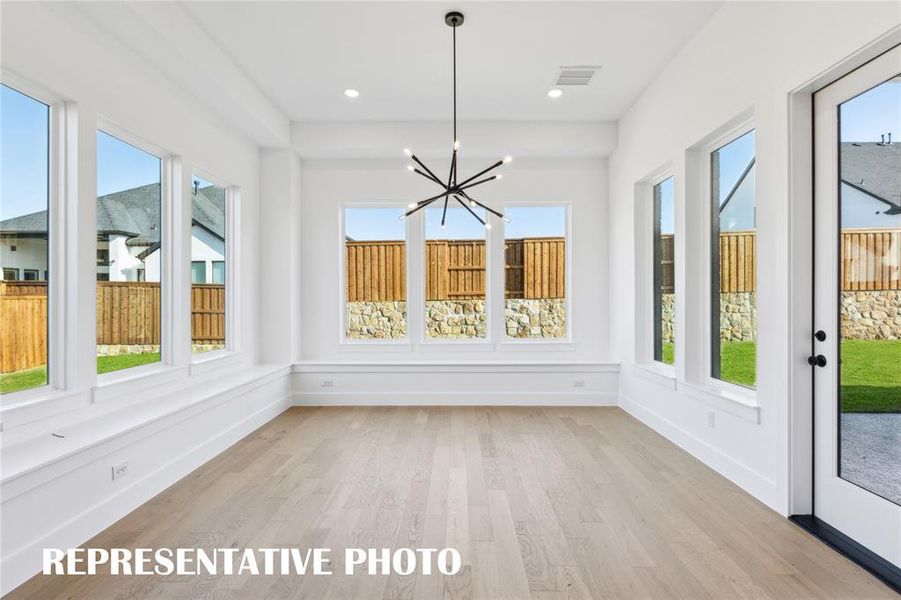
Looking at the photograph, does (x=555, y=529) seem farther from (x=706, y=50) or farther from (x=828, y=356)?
(x=706, y=50)

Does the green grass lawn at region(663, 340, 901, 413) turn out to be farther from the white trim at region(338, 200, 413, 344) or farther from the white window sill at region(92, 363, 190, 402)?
the white window sill at region(92, 363, 190, 402)

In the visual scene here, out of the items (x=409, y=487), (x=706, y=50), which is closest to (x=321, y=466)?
(x=409, y=487)

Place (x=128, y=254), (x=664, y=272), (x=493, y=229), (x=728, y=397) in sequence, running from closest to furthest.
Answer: (x=728, y=397)
(x=128, y=254)
(x=664, y=272)
(x=493, y=229)

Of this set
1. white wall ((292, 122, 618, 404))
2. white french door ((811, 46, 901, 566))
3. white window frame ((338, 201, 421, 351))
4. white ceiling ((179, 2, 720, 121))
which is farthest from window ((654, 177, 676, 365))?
white window frame ((338, 201, 421, 351))

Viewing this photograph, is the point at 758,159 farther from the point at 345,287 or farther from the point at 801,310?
the point at 345,287

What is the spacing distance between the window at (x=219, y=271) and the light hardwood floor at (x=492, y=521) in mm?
1545

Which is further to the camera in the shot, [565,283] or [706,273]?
[565,283]

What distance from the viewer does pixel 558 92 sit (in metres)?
4.34

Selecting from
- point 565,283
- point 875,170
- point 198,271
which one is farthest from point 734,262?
point 198,271

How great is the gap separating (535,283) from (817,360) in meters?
3.30

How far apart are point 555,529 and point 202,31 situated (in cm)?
397

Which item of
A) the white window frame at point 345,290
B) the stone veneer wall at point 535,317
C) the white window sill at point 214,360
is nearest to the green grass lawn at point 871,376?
the stone veneer wall at point 535,317

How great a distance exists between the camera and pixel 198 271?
13.7 feet

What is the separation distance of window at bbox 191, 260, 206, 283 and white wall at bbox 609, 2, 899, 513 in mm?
4109
